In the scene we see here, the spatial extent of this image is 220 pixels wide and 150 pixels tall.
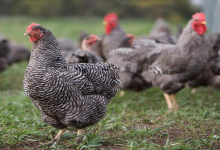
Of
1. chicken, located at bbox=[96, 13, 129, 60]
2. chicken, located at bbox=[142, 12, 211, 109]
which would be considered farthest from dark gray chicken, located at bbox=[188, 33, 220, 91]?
chicken, located at bbox=[96, 13, 129, 60]

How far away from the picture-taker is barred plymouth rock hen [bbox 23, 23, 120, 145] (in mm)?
3361

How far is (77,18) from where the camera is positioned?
81.7 feet

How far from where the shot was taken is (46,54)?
11.5 feet

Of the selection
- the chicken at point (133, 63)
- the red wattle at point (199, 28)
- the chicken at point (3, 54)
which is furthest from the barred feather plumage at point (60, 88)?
the chicken at point (3, 54)

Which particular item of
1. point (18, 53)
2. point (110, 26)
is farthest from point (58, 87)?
point (18, 53)

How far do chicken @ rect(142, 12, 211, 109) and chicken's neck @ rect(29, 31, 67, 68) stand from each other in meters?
2.45

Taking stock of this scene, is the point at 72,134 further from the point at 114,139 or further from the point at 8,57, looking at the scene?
the point at 8,57

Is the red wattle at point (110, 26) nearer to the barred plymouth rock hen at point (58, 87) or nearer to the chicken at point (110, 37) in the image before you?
the chicken at point (110, 37)

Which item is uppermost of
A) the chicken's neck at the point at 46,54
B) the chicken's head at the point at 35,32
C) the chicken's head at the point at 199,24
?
the chicken's head at the point at 199,24

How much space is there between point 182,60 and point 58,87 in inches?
107

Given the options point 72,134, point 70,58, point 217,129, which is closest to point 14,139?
point 72,134

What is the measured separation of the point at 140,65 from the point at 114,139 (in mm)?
2417

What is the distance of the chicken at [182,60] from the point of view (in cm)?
530

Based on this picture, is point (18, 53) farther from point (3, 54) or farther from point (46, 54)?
point (46, 54)
